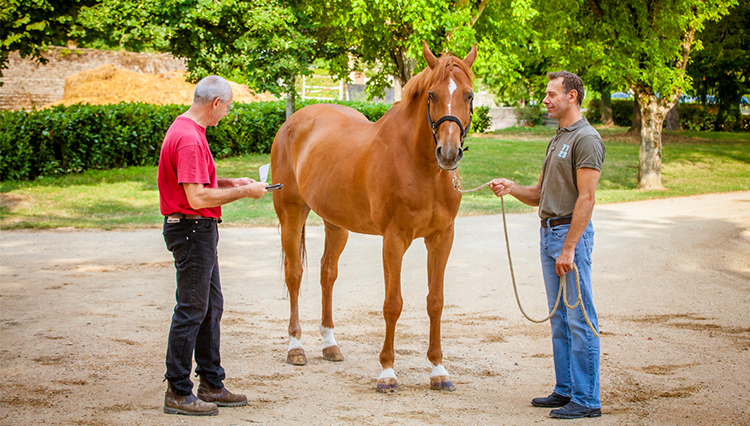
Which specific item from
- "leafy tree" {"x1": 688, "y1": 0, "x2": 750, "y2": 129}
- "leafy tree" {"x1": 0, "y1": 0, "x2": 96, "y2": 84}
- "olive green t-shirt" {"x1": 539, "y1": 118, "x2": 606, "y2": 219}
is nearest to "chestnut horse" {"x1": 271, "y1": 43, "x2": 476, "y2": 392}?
"olive green t-shirt" {"x1": 539, "y1": 118, "x2": 606, "y2": 219}

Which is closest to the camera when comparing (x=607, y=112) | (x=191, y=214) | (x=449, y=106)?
(x=191, y=214)

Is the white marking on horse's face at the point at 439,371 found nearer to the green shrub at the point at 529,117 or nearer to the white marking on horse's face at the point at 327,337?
the white marking on horse's face at the point at 327,337

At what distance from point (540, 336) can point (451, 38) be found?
8.65 meters

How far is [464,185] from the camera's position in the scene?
15688 mm

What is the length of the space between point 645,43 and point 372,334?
37.4 feet

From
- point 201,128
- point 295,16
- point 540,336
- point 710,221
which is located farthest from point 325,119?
point 710,221

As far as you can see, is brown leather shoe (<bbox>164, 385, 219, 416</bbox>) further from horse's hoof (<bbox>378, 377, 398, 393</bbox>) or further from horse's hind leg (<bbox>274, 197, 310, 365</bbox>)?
horse's hind leg (<bbox>274, 197, 310, 365</bbox>)

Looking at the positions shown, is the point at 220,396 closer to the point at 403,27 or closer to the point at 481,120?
the point at 403,27

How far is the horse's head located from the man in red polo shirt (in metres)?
1.11

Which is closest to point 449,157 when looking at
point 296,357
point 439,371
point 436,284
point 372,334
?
point 436,284

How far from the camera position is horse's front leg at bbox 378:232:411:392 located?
4.14m

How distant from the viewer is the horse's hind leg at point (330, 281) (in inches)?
193

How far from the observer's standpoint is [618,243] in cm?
908

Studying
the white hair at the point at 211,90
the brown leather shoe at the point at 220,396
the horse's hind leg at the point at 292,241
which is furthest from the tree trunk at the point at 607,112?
the brown leather shoe at the point at 220,396
